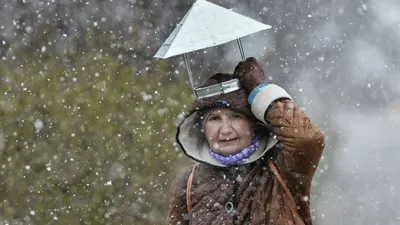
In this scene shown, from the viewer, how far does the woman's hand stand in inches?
127

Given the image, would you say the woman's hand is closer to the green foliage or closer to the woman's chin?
the woman's chin

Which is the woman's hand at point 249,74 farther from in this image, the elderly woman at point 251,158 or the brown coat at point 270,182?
the brown coat at point 270,182

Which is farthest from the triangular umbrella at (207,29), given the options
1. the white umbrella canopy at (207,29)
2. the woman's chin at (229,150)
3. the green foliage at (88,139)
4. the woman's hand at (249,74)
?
the green foliage at (88,139)

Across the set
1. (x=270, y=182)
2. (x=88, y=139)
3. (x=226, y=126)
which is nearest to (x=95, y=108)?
(x=88, y=139)

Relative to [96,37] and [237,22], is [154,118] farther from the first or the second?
[237,22]

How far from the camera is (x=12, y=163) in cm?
698

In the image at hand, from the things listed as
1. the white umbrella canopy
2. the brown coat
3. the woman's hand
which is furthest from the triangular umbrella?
the brown coat

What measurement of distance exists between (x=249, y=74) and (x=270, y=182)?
1.82 feet

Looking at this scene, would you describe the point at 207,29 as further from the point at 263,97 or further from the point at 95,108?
the point at 95,108

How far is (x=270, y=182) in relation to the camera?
322cm

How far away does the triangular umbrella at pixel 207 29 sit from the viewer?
9.92 feet

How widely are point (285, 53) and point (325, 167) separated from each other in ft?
4.78

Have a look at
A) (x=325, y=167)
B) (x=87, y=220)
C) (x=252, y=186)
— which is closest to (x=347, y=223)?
(x=325, y=167)

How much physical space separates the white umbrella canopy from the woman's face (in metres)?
0.42
